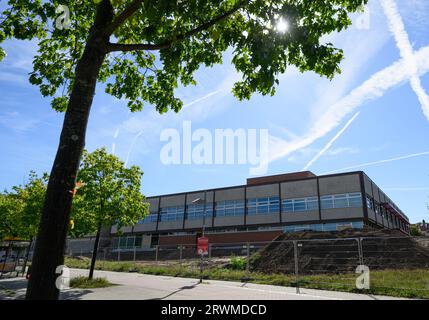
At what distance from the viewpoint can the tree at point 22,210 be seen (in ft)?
75.8

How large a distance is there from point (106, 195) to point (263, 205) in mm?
37302

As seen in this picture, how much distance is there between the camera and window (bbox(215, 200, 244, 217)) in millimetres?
53722

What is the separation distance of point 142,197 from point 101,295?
6543 millimetres

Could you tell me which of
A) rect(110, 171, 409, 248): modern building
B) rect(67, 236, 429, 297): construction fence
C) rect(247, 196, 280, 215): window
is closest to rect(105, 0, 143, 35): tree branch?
rect(67, 236, 429, 297): construction fence

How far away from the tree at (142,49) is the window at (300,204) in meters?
41.9

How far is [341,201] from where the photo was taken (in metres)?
45.5

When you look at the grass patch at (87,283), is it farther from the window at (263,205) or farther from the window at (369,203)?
the window at (369,203)

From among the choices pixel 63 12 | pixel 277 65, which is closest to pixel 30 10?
pixel 63 12

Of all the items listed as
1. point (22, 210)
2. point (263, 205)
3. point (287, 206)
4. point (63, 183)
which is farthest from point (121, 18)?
point (263, 205)

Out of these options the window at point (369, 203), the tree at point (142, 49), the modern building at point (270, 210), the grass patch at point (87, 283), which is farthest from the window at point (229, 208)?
the tree at point (142, 49)

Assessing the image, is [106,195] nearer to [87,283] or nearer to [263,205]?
[87,283]

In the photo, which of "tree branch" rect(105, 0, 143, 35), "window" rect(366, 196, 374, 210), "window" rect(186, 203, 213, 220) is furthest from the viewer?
"window" rect(186, 203, 213, 220)

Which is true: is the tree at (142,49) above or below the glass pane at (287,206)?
below

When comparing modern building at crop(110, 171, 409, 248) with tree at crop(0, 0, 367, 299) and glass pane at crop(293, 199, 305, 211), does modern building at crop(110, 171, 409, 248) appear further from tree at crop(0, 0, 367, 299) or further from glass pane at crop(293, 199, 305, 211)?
tree at crop(0, 0, 367, 299)
